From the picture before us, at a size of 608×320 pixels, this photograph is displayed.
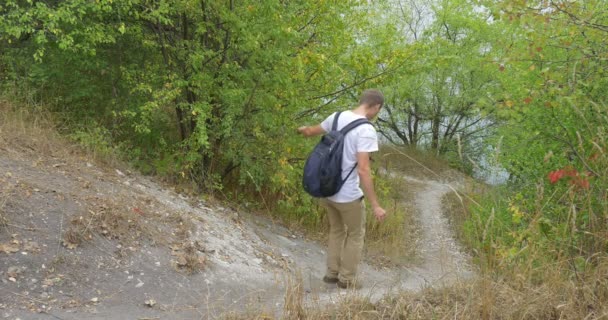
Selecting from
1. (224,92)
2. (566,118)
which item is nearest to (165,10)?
(224,92)

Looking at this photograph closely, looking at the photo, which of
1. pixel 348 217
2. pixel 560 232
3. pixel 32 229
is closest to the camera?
pixel 560 232

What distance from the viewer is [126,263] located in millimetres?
4652

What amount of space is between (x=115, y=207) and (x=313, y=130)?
2.06 meters

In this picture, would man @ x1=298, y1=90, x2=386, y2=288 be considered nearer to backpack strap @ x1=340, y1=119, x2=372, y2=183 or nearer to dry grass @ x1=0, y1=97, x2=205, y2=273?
backpack strap @ x1=340, y1=119, x2=372, y2=183

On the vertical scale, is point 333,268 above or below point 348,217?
below

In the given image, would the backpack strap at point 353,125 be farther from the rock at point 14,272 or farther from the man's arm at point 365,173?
the rock at point 14,272

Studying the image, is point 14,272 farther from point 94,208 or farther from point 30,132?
point 30,132

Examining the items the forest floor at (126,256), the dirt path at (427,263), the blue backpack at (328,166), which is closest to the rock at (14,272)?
the forest floor at (126,256)

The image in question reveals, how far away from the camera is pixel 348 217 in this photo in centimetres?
495

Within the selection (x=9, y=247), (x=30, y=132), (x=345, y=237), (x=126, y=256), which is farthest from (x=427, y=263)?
(x=9, y=247)

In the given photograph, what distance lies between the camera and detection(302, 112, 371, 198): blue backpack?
4707 millimetres

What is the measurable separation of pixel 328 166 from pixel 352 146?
10.7 inches

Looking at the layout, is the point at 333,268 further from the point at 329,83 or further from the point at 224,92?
the point at 329,83

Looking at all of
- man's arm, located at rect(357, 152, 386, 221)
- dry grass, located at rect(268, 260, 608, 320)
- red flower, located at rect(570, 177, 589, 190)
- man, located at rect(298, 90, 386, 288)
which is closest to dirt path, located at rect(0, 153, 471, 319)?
dry grass, located at rect(268, 260, 608, 320)
